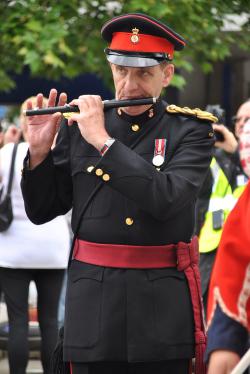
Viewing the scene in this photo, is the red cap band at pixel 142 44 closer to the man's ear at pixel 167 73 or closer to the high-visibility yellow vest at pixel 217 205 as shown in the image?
the man's ear at pixel 167 73

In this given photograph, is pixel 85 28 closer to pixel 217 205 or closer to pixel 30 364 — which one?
pixel 30 364

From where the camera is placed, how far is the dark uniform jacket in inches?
139

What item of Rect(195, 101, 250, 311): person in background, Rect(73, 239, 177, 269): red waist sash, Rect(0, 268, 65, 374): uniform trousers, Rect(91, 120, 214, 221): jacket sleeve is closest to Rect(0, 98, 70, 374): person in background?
Rect(0, 268, 65, 374): uniform trousers

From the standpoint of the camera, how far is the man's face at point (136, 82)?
3707 mm

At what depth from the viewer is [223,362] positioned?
9.14 feet

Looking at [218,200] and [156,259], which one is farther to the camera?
[218,200]

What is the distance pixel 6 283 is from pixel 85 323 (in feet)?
7.73

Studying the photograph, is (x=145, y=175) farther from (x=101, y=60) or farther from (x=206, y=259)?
(x=101, y=60)

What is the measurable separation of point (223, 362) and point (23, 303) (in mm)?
3291

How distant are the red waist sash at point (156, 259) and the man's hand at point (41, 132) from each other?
1.23 ft

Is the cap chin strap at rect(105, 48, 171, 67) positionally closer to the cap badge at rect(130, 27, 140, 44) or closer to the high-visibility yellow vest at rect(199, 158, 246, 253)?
the cap badge at rect(130, 27, 140, 44)

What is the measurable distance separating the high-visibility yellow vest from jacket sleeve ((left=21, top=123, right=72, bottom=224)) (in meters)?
2.06

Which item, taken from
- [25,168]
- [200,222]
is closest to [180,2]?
[200,222]

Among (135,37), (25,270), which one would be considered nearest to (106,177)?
(135,37)
